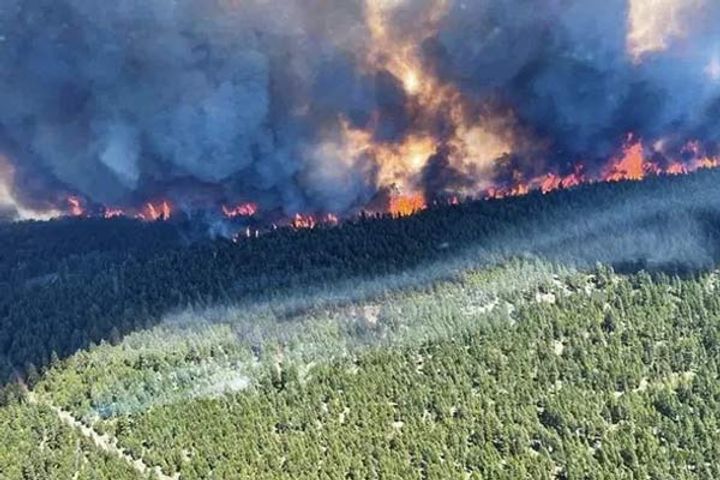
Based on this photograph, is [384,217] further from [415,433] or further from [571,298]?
[415,433]

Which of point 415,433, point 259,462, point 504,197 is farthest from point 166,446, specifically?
point 504,197

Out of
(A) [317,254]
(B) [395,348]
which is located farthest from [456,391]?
(A) [317,254]

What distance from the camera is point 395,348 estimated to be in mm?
110062

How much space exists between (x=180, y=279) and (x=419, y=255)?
2580 centimetres

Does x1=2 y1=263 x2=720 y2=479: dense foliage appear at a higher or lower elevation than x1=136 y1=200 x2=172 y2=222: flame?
lower

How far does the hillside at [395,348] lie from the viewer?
94.6 m

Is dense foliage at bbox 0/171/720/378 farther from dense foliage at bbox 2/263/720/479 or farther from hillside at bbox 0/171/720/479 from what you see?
dense foliage at bbox 2/263/720/479

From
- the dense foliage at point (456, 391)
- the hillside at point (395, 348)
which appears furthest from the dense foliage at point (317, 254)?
the dense foliage at point (456, 391)

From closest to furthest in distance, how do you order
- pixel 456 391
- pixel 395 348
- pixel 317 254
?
pixel 456 391 → pixel 395 348 → pixel 317 254

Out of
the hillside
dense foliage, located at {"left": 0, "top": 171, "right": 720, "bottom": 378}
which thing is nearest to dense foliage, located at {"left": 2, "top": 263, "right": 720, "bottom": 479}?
the hillside

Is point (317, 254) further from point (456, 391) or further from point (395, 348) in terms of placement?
point (456, 391)

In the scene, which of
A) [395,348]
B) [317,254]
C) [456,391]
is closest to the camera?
[456,391]

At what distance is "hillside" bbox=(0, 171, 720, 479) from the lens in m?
94.6

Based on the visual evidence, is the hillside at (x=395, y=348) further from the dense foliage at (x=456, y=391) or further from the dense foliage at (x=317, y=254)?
the dense foliage at (x=317, y=254)
